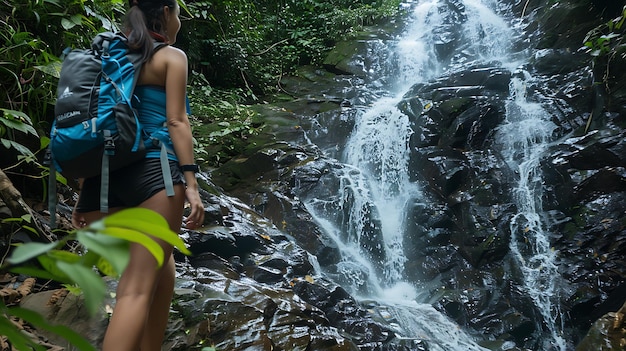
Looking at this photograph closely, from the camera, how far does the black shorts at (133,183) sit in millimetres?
2057

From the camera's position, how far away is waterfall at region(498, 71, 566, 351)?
19.5ft

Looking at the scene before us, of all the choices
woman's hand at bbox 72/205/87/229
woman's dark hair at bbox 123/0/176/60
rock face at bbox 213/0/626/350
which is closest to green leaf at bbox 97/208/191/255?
woman's dark hair at bbox 123/0/176/60

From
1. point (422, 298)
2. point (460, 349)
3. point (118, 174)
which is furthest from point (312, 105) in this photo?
point (118, 174)

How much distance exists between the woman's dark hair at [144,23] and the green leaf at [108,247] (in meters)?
1.67

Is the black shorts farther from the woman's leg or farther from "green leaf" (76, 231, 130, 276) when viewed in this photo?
"green leaf" (76, 231, 130, 276)

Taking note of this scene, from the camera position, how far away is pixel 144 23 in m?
2.14

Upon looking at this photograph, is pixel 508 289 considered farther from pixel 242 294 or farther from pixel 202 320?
pixel 202 320

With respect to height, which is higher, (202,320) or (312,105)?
(312,105)

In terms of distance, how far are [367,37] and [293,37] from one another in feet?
6.48

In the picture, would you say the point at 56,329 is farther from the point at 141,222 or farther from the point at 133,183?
the point at 133,183

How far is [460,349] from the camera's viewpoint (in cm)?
540

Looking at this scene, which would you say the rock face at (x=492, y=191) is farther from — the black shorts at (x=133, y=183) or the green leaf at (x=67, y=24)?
the black shorts at (x=133, y=183)

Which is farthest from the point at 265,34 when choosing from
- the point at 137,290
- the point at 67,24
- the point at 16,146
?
the point at 137,290

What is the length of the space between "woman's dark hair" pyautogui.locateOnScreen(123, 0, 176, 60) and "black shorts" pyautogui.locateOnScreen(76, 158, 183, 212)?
471mm
